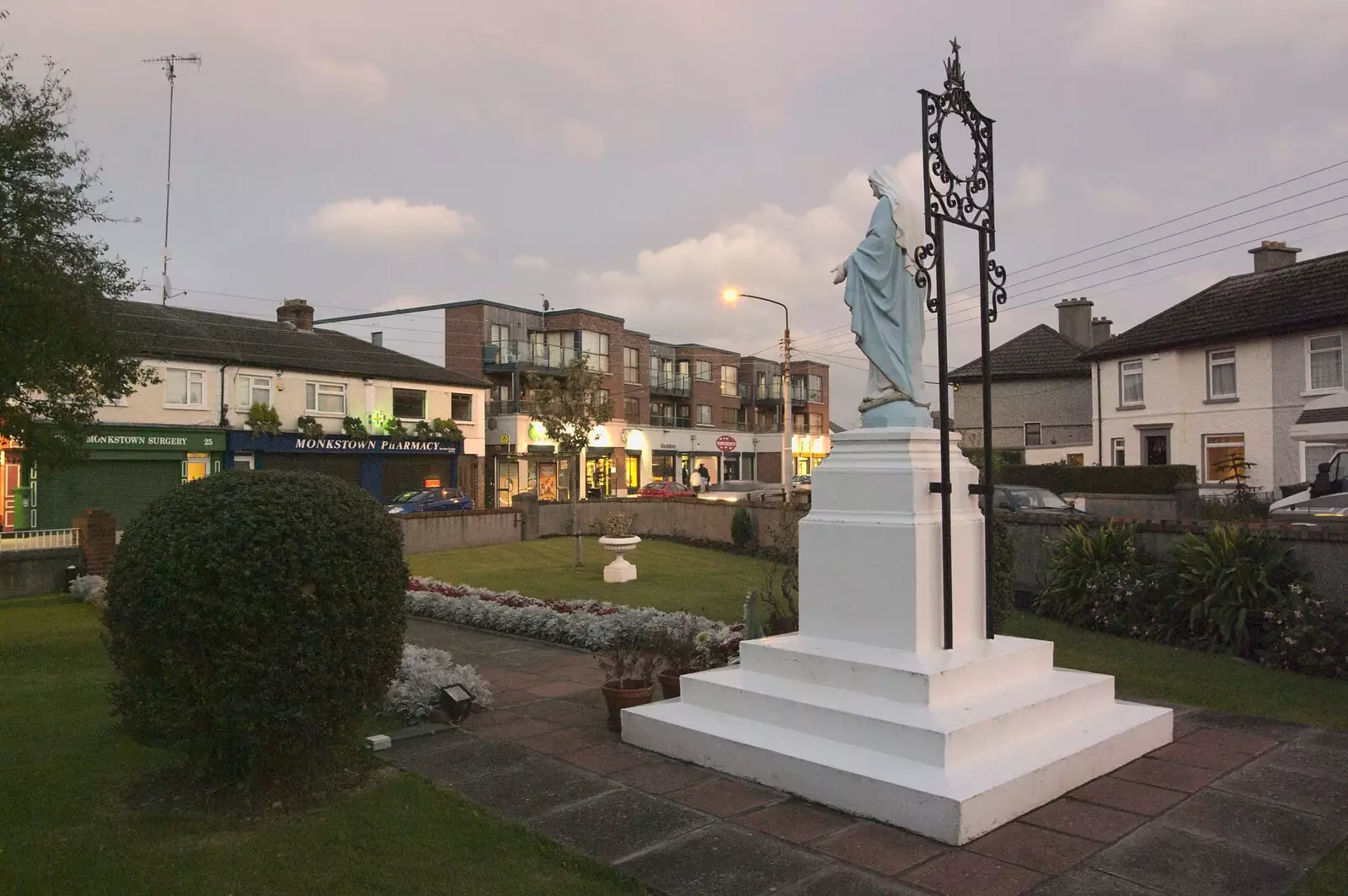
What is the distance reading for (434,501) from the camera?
108ft

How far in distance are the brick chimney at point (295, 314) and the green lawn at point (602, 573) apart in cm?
2088

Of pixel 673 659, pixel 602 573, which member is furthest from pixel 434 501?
Result: pixel 673 659

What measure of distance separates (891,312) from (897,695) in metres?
3.05

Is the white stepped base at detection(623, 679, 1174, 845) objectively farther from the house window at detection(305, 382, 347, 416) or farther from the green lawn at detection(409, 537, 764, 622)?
the house window at detection(305, 382, 347, 416)

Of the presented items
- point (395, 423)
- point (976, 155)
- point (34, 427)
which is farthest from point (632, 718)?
point (395, 423)

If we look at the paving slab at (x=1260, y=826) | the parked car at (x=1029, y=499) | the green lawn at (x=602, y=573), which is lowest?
the green lawn at (x=602, y=573)

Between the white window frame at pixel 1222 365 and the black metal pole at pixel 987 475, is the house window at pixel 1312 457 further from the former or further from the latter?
the black metal pole at pixel 987 475

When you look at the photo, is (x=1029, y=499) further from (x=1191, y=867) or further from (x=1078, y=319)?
(x=1078, y=319)

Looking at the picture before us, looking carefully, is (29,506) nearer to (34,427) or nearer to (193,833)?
(34,427)

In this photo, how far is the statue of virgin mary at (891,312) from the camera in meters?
7.45

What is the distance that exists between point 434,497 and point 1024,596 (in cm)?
2362

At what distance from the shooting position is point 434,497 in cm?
3312

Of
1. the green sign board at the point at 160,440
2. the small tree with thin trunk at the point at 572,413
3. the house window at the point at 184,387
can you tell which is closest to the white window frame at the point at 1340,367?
the small tree with thin trunk at the point at 572,413

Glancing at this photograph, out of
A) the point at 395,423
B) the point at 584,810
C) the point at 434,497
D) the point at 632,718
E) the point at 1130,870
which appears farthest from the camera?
the point at 395,423
